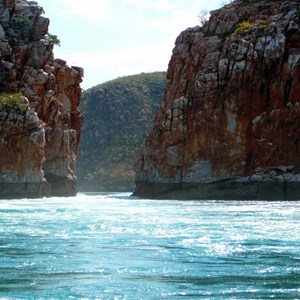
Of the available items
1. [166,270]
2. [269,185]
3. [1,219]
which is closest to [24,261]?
[166,270]

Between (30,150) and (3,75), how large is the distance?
15.6 metres

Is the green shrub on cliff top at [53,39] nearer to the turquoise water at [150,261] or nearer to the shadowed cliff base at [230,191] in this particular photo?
the shadowed cliff base at [230,191]

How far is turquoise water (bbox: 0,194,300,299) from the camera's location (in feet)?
60.0

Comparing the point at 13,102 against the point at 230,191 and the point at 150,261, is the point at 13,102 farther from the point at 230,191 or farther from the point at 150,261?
the point at 150,261

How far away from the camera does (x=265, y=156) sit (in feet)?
297

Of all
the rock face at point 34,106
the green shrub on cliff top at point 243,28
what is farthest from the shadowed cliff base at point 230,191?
the green shrub on cliff top at point 243,28

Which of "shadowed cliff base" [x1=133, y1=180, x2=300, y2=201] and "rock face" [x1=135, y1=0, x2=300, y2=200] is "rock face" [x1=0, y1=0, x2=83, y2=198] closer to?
"rock face" [x1=135, y1=0, x2=300, y2=200]

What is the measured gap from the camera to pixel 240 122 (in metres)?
92.7

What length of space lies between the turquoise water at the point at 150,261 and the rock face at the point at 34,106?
51591 millimetres

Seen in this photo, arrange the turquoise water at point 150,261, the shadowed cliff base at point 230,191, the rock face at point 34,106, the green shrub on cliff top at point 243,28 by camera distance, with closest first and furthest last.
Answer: the turquoise water at point 150,261 → the shadowed cliff base at point 230,191 → the rock face at point 34,106 → the green shrub on cliff top at point 243,28

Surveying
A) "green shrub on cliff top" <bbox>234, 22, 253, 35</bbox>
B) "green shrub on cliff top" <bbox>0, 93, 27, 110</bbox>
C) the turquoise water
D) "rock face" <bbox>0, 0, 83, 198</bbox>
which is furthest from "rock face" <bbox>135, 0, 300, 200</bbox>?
the turquoise water

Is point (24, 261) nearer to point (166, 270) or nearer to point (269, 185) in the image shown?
point (166, 270)

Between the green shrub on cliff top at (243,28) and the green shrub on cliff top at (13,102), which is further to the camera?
the green shrub on cliff top at (243,28)

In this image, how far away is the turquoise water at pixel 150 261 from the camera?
18.3 m
